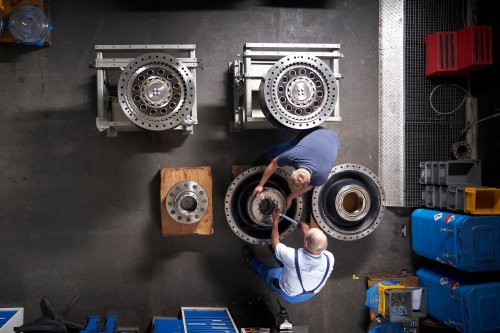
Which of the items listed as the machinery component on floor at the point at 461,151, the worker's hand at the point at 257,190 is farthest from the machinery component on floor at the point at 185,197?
the machinery component on floor at the point at 461,151

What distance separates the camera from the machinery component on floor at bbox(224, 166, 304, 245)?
11.0 ft

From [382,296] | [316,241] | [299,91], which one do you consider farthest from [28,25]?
[382,296]

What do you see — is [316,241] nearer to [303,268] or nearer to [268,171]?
[303,268]

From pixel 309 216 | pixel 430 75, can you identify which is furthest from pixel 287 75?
pixel 430 75

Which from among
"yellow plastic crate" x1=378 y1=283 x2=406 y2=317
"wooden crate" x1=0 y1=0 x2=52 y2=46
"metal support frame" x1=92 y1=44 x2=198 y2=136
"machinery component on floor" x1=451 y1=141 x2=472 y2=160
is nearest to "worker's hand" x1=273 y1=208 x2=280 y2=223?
"metal support frame" x1=92 y1=44 x2=198 y2=136

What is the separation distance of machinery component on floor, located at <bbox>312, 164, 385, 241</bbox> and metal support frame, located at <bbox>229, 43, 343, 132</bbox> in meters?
0.64

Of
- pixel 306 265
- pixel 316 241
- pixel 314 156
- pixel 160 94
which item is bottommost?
pixel 306 265

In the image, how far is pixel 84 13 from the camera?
138 inches

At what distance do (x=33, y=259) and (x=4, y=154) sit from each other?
866 mm

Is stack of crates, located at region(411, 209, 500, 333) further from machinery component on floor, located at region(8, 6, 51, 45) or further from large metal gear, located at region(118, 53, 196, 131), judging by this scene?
machinery component on floor, located at region(8, 6, 51, 45)

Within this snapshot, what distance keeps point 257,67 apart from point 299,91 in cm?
41

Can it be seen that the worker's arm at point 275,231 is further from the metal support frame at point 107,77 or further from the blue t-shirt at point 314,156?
the metal support frame at point 107,77

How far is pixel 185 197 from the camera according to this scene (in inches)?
131

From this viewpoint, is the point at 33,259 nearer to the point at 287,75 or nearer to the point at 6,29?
the point at 6,29
